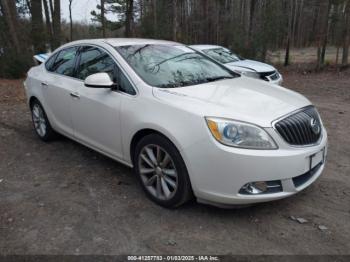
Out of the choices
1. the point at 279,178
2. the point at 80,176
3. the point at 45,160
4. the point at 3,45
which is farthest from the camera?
the point at 3,45

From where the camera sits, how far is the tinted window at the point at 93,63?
4.01 m

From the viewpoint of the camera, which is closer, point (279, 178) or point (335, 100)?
point (279, 178)

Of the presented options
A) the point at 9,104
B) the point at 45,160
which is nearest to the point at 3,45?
the point at 9,104

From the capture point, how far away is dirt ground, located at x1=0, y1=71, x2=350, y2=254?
293 centimetres


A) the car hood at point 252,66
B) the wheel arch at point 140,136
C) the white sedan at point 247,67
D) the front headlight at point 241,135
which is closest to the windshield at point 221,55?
the white sedan at point 247,67

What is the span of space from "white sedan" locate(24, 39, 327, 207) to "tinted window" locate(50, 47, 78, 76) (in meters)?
0.03

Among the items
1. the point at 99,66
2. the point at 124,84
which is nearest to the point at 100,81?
the point at 124,84

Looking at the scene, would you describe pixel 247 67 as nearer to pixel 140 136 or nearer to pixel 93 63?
pixel 93 63

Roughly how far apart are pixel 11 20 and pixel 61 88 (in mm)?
9516

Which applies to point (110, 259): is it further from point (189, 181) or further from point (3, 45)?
point (3, 45)

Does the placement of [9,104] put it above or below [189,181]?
below

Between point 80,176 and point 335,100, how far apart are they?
7.14m

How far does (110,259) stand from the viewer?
9.13ft

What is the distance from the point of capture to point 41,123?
551 cm
